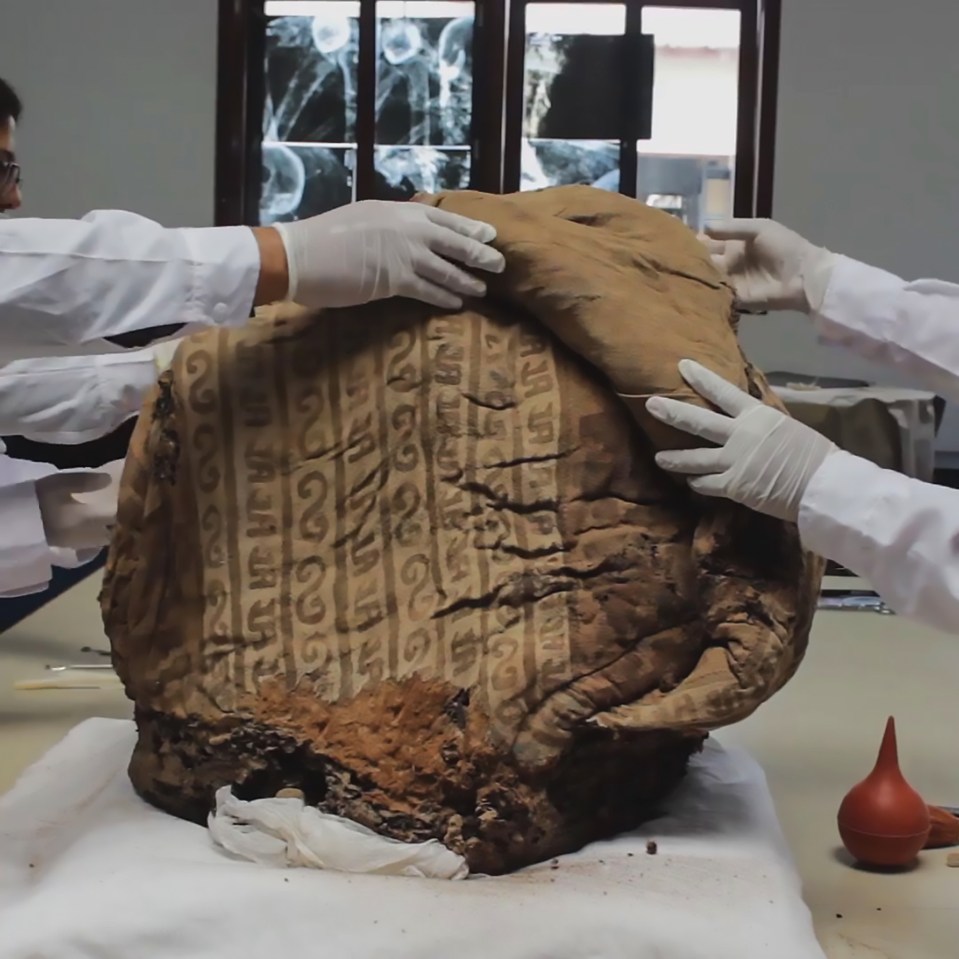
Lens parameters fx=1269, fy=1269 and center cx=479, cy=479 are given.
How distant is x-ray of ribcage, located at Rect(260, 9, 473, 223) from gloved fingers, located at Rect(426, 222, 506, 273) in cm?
318

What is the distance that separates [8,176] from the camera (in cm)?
213

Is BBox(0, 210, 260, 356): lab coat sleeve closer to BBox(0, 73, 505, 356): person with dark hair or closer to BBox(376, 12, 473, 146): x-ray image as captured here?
BBox(0, 73, 505, 356): person with dark hair

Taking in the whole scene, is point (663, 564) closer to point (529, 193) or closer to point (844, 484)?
point (844, 484)

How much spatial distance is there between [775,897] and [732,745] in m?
0.52

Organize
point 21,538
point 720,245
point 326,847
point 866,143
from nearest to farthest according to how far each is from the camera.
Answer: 1. point 326,847
2. point 720,245
3. point 21,538
4. point 866,143

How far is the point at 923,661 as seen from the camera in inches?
101

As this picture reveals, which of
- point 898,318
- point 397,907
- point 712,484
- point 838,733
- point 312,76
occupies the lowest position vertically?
point 838,733

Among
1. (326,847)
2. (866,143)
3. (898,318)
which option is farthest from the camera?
(866,143)

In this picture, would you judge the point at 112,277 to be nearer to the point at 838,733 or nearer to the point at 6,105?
the point at 6,105

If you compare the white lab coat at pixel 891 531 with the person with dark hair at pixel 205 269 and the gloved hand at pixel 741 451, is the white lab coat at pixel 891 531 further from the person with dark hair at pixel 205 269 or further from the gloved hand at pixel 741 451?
the person with dark hair at pixel 205 269

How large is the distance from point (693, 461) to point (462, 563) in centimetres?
27

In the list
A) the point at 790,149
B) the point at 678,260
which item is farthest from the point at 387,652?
the point at 790,149

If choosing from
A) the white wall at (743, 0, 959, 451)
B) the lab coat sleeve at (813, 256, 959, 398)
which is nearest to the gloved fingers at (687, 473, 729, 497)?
the lab coat sleeve at (813, 256, 959, 398)

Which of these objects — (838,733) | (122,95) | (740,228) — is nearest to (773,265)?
(740,228)
